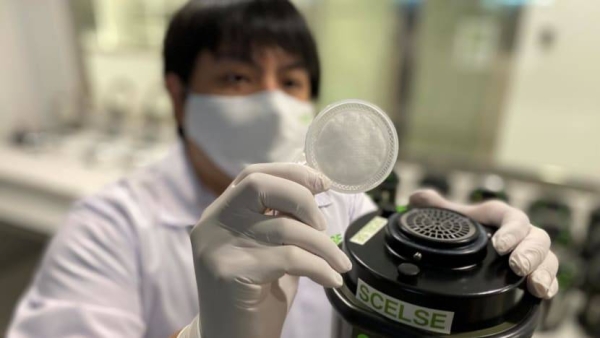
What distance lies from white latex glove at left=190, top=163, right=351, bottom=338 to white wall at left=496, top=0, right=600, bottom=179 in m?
1.61

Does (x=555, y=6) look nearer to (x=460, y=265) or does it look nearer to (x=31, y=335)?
(x=460, y=265)

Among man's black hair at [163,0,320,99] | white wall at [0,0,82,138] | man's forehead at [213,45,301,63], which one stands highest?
man's black hair at [163,0,320,99]

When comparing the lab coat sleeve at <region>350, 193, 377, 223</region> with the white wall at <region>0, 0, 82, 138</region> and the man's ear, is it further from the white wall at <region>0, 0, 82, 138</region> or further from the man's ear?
the white wall at <region>0, 0, 82, 138</region>

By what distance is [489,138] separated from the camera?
1.89 m

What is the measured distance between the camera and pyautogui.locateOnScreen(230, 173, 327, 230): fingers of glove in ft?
1.40

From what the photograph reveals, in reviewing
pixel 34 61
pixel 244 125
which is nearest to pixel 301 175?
pixel 244 125

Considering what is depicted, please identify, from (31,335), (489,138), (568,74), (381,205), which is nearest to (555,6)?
(568,74)

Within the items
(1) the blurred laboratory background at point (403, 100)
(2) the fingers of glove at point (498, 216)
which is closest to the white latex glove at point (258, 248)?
(2) the fingers of glove at point (498, 216)

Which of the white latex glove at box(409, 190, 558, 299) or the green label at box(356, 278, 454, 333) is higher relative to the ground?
the white latex glove at box(409, 190, 558, 299)

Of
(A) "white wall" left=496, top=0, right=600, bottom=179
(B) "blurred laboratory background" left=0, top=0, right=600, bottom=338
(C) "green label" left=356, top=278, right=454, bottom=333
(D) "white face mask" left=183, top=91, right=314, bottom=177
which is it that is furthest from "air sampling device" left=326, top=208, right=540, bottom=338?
(A) "white wall" left=496, top=0, right=600, bottom=179

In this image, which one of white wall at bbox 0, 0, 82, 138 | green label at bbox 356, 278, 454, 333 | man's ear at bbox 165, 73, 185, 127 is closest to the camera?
green label at bbox 356, 278, 454, 333

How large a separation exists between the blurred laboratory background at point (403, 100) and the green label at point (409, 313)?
0.90m

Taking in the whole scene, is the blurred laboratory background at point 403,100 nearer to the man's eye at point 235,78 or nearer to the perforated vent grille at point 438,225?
the man's eye at point 235,78

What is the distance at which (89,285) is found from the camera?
0.88 meters
